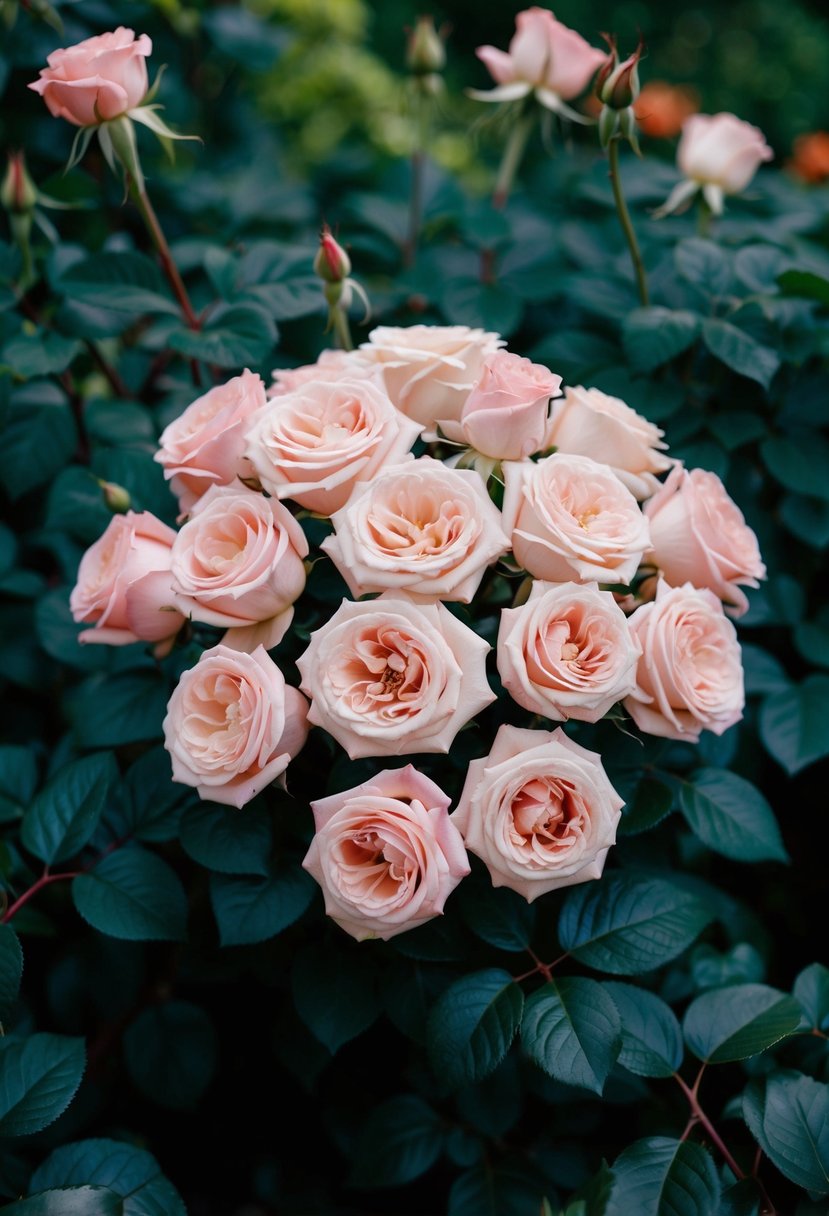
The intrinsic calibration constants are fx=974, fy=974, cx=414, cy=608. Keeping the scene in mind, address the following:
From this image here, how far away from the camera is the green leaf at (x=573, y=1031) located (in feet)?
2.65

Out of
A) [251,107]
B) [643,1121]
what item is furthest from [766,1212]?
[251,107]

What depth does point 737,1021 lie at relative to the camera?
0.95 meters

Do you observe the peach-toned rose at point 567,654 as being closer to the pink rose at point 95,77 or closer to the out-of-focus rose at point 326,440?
the out-of-focus rose at point 326,440

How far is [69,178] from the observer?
1.58m

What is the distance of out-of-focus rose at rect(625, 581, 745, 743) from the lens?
84cm

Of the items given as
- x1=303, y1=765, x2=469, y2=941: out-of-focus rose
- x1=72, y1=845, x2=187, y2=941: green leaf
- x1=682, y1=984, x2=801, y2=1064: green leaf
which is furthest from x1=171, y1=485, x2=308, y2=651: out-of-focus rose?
x1=682, y1=984, x2=801, y2=1064: green leaf

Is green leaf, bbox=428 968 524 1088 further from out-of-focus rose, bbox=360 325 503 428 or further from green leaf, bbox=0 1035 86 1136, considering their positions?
out-of-focus rose, bbox=360 325 503 428

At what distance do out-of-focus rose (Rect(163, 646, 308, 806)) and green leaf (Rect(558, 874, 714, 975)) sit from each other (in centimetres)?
32

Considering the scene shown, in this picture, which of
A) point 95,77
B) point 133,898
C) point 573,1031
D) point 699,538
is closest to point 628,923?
point 573,1031

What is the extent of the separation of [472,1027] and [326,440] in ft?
1.74

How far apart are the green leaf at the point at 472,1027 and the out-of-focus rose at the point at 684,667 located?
0.89ft

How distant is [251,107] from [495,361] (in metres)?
1.63

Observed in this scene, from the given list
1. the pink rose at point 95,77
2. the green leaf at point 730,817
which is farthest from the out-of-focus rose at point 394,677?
the pink rose at point 95,77

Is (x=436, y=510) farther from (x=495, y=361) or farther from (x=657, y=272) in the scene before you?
(x=657, y=272)
